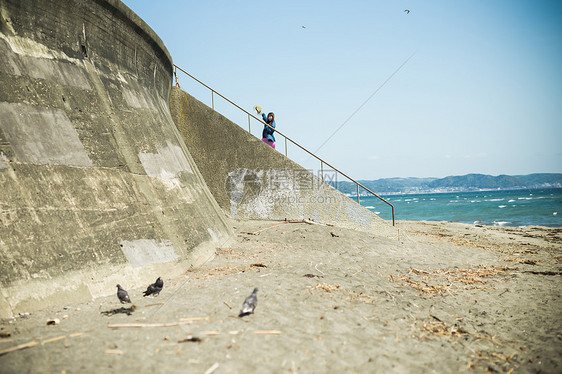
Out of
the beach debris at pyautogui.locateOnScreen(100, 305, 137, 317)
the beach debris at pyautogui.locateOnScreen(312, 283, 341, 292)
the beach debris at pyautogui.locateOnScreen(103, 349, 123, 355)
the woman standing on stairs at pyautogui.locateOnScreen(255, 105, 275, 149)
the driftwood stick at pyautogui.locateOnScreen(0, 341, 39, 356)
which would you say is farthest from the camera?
the woman standing on stairs at pyautogui.locateOnScreen(255, 105, 275, 149)

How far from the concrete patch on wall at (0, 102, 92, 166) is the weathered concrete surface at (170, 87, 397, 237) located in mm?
6242

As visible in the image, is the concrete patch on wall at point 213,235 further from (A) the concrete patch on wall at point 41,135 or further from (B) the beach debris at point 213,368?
(B) the beach debris at point 213,368

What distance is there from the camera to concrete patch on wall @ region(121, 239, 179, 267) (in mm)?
5309

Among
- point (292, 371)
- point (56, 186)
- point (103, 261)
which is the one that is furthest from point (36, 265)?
point (292, 371)

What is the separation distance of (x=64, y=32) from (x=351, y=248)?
8.24 m

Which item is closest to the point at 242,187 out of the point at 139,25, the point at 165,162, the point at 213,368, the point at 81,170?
the point at 165,162

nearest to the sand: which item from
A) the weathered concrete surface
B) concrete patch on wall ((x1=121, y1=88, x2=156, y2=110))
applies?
concrete patch on wall ((x1=121, y1=88, x2=156, y2=110))

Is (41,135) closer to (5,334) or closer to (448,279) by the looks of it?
(5,334)

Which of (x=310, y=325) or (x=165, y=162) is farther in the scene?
(x=165, y=162)

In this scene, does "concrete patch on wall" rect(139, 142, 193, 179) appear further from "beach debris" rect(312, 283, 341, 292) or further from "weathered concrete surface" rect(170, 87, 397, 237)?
"beach debris" rect(312, 283, 341, 292)

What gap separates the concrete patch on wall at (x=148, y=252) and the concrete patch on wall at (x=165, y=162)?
156 centimetres

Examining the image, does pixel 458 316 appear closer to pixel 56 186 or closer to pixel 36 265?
pixel 36 265

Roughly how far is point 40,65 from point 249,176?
7138mm

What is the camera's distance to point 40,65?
548 centimetres
